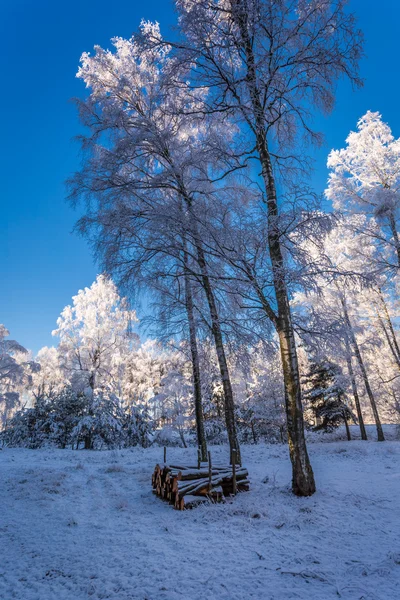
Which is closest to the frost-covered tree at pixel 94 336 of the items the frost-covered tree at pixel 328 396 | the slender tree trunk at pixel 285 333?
the frost-covered tree at pixel 328 396

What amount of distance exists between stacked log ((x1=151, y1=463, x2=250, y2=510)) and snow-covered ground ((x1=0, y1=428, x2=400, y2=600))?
287 millimetres

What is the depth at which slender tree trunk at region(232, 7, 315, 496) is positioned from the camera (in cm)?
604

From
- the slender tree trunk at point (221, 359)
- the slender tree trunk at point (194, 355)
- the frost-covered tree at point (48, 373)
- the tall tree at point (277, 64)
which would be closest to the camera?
the tall tree at point (277, 64)

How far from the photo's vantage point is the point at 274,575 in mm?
3170

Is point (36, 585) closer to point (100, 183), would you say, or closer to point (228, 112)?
point (100, 183)

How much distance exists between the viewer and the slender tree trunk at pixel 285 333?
238 inches

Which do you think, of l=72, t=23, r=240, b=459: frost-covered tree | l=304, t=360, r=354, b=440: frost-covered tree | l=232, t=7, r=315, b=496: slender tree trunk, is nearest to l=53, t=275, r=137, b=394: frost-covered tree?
l=72, t=23, r=240, b=459: frost-covered tree

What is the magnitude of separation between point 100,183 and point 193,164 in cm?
248

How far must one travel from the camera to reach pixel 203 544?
13.5ft

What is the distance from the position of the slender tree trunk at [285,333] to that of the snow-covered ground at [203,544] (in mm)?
508

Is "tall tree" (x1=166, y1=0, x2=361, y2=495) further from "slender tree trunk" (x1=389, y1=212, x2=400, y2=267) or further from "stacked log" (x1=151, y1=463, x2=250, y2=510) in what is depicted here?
"slender tree trunk" (x1=389, y1=212, x2=400, y2=267)

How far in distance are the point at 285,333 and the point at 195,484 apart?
371cm

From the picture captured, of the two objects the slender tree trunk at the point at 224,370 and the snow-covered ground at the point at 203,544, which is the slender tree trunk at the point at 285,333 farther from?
the slender tree trunk at the point at 224,370

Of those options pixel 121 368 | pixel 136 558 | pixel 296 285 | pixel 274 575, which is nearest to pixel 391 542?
pixel 274 575
